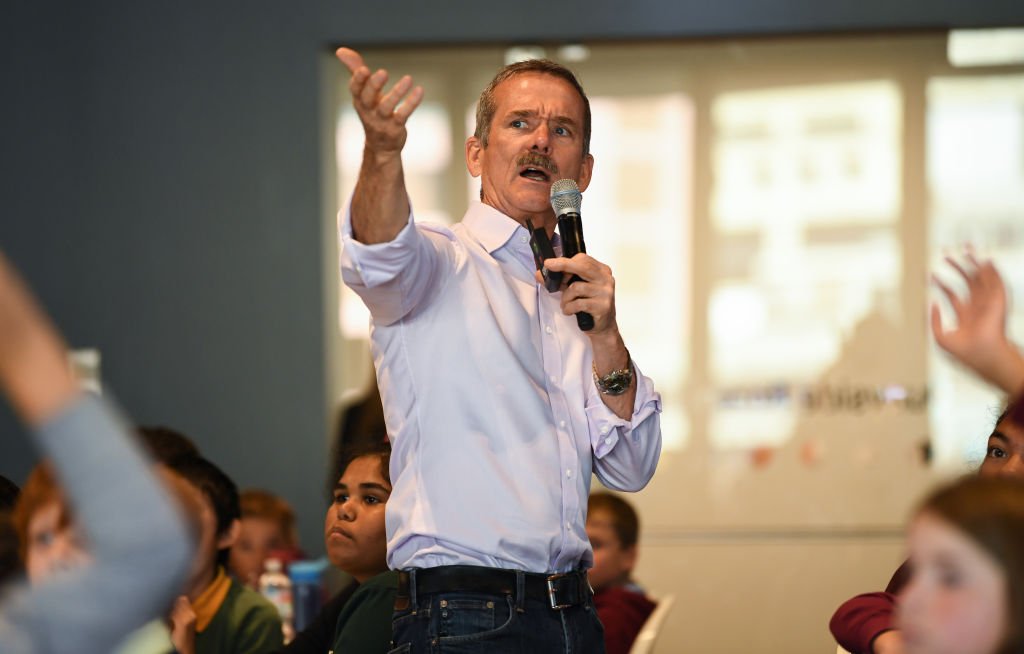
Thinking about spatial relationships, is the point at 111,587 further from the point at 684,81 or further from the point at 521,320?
the point at 684,81

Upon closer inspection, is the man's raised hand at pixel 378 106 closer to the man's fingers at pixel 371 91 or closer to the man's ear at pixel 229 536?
the man's fingers at pixel 371 91

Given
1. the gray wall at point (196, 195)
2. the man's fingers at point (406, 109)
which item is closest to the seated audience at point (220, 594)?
the man's fingers at point (406, 109)

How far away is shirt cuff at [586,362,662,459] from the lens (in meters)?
1.96

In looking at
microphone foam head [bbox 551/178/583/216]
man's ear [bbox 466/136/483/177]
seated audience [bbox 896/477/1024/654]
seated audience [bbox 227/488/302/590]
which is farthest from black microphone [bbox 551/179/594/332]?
seated audience [bbox 227/488/302/590]

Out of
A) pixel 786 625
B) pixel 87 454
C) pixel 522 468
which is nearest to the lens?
pixel 87 454

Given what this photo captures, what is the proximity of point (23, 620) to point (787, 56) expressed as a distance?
4.25 metres

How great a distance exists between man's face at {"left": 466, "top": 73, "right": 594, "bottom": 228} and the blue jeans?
636mm

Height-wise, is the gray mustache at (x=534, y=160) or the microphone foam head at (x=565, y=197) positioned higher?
the gray mustache at (x=534, y=160)

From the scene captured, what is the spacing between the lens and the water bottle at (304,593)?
10.7ft

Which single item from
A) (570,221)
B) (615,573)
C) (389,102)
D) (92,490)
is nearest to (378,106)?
(389,102)

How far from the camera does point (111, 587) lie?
1.11m

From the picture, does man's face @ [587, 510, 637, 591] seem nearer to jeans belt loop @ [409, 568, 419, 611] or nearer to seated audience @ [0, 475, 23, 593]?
jeans belt loop @ [409, 568, 419, 611]

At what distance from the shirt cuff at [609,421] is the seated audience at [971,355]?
416 mm

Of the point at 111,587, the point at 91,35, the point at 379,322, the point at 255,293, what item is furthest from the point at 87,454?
the point at 91,35
